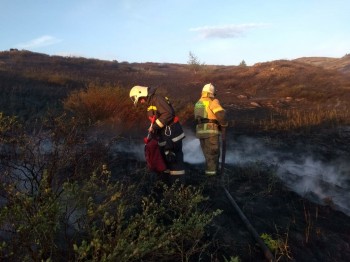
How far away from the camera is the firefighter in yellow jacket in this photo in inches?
297

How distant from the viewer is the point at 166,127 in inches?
255

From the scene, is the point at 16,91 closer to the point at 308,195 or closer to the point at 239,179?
the point at 239,179

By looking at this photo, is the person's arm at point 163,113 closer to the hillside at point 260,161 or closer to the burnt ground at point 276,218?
the hillside at point 260,161

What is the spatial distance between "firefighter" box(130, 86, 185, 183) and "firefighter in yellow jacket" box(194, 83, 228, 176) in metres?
1.19

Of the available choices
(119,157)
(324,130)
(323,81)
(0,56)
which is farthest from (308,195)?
(0,56)

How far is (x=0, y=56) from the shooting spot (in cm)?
3353

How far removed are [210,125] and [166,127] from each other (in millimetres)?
1391

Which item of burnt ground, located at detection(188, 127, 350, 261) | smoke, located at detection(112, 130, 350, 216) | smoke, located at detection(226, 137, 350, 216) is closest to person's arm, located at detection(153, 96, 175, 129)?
burnt ground, located at detection(188, 127, 350, 261)

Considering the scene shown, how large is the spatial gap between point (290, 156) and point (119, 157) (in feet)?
13.4

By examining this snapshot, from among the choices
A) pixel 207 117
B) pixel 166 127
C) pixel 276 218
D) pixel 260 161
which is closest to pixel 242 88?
pixel 260 161

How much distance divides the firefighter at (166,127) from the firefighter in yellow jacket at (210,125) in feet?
3.89

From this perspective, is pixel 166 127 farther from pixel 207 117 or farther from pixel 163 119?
pixel 207 117

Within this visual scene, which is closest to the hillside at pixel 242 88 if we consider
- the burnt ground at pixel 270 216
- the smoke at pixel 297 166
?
the smoke at pixel 297 166

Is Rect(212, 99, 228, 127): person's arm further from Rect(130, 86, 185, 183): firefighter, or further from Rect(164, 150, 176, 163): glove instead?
Rect(164, 150, 176, 163): glove
